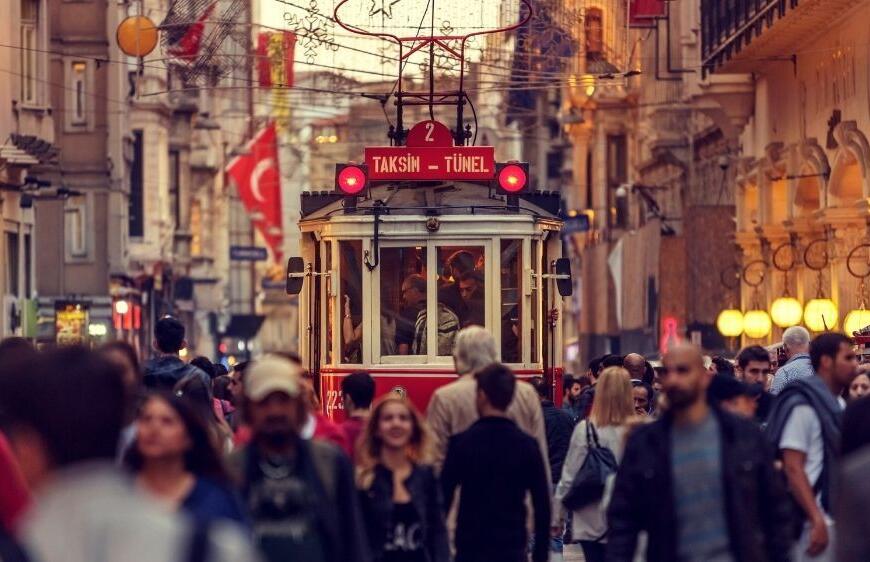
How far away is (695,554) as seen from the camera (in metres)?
8.66

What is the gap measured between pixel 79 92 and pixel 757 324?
18.4 metres

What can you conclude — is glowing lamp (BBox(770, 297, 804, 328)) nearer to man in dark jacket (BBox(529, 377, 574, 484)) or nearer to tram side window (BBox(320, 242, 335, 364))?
tram side window (BBox(320, 242, 335, 364))

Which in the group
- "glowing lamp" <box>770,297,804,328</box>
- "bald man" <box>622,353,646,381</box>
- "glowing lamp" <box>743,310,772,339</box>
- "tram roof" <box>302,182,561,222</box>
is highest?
"tram roof" <box>302,182,561,222</box>

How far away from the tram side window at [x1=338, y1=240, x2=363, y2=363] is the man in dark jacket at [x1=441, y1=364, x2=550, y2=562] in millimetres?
8582

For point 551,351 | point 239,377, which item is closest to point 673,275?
point 551,351

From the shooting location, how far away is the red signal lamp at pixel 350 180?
63.3 ft

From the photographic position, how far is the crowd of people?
4.52m

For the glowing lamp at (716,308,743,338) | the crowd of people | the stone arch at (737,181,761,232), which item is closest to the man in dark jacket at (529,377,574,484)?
the crowd of people

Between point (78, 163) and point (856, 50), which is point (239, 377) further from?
point (78, 163)

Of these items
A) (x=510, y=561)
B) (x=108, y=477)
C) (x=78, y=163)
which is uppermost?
(x=78, y=163)

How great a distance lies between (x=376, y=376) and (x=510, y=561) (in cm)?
853

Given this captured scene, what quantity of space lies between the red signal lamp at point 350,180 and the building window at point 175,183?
1873 inches

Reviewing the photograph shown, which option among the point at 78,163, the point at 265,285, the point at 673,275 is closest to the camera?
the point at 673,275

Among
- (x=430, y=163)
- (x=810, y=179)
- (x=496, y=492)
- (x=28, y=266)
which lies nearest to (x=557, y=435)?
(x=430, y=163)
